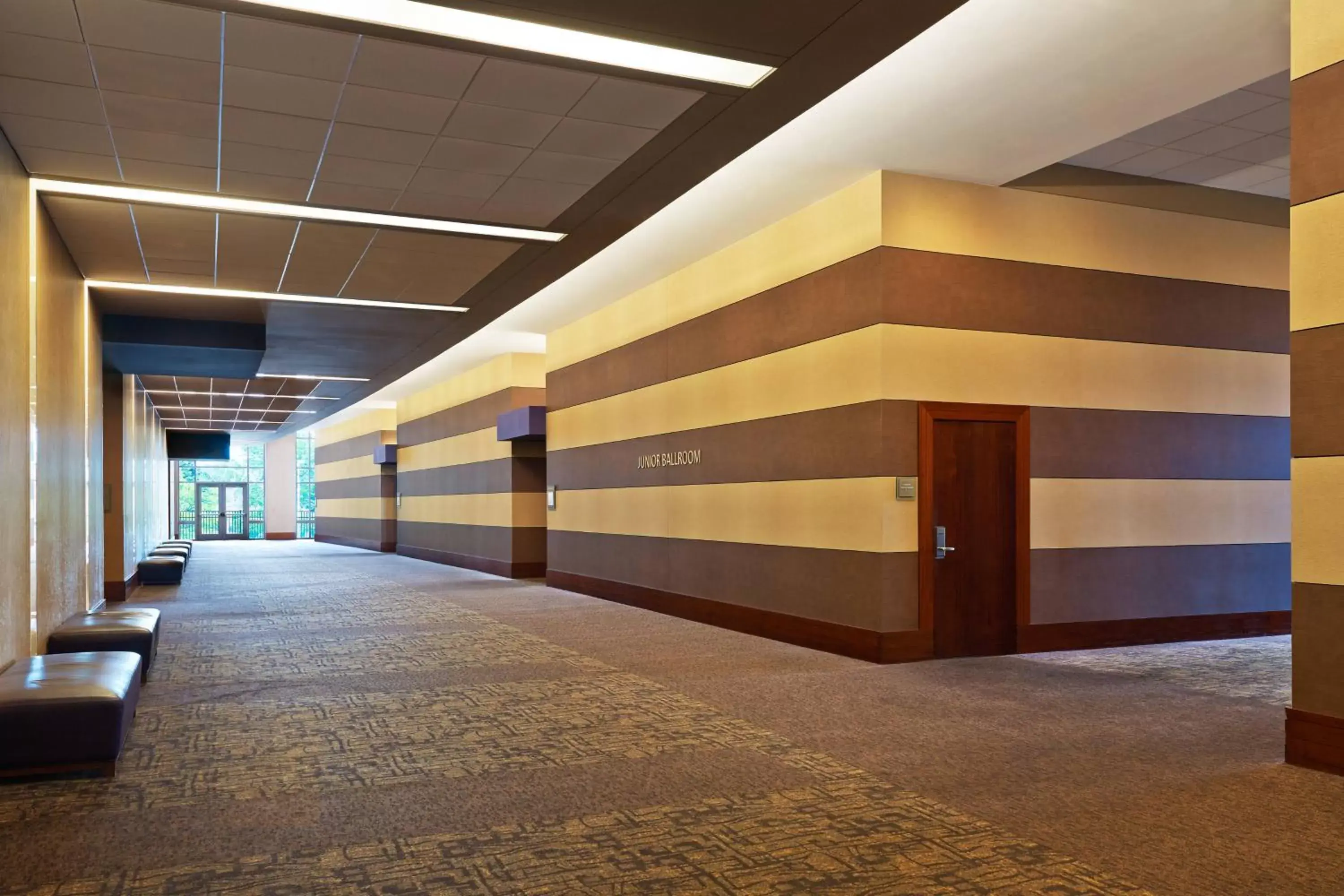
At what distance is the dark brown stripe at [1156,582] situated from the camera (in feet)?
31.0

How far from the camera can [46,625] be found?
856cm

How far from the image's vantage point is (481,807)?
480cm

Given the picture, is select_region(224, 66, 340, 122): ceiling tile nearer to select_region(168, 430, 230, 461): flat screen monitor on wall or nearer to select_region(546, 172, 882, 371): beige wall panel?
select_region(546, 172, 882, 371): beige wall panel

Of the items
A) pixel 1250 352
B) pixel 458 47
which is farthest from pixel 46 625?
pixel 1250 352

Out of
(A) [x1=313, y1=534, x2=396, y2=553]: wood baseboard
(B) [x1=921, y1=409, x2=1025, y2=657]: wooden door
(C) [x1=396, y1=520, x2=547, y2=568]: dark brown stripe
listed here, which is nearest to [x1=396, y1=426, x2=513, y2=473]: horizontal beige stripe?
(C) [x1=396, y1=520, x2=547, y2=568]: dark brown stripe

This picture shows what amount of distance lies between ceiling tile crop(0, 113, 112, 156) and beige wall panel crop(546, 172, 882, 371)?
5.86 meters

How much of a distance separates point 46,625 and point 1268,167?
38.0ft

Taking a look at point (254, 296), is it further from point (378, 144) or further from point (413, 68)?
point (413, 68)

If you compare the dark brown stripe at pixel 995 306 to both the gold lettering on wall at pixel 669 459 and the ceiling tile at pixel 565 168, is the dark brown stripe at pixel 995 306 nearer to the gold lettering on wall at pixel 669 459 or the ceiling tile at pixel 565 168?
the gold lettering on wall at pixel 669 459

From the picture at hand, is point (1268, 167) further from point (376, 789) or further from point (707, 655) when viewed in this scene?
point (376, 789)

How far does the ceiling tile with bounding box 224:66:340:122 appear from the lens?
6184 mm

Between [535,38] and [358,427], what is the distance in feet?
91.2

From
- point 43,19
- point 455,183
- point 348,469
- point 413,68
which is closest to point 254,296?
point 455,183

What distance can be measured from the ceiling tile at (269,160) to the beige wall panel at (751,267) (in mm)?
4495
